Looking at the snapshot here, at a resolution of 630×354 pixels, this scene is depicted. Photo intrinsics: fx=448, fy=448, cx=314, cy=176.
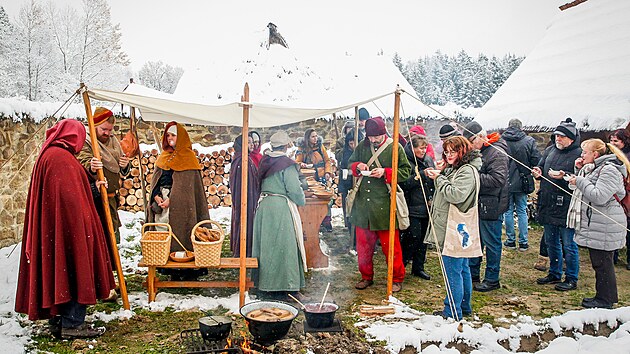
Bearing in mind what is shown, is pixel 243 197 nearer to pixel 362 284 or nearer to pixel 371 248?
pixel 371 248

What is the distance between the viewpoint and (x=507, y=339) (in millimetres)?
3512

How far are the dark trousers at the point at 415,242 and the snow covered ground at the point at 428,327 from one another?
3.35 feet

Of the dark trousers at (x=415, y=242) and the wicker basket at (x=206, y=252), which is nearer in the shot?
the wicker basket at (x=206, y=252)

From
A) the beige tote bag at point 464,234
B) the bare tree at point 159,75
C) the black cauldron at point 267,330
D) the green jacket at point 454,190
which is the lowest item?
the black cauldron at point 267,330

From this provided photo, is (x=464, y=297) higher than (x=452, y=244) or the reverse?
the reverse

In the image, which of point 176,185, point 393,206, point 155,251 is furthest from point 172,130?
point 393,206

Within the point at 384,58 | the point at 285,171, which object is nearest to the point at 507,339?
the point at 285,171

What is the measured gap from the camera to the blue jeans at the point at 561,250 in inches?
181

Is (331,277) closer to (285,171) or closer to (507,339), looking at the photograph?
(285,171)

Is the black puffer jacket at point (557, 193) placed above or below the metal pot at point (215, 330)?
above

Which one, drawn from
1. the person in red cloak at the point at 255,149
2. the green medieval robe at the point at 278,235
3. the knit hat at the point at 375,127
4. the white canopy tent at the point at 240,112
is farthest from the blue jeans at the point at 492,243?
the person in red cloak at the point at 255,149

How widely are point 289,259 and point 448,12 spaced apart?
12.8m

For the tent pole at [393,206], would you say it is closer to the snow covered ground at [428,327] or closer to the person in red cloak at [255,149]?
the snow covered ground at [428,327]

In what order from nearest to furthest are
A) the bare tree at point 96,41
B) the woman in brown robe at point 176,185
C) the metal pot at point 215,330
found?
the metal pot at point 215,330
the woman in brown robe at point 176,185
the bare tree at point 96,41
